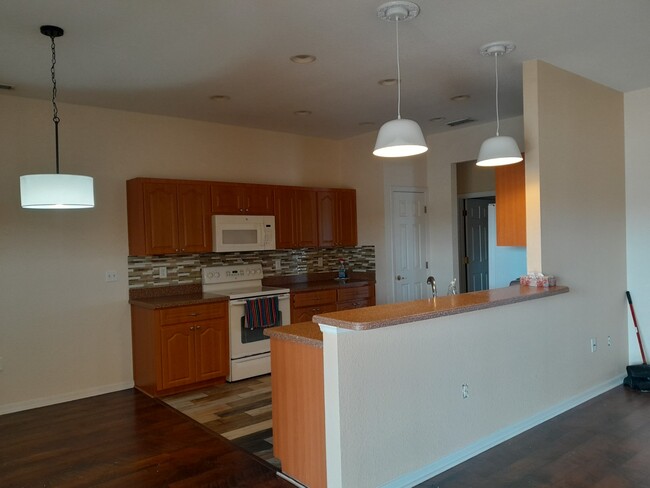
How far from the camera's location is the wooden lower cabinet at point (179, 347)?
439cm

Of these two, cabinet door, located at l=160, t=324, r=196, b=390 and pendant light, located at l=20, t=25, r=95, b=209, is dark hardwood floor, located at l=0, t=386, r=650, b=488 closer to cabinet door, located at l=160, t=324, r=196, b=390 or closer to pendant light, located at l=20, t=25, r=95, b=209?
cabinet door, located at l=160, t=324, r=196, b=390

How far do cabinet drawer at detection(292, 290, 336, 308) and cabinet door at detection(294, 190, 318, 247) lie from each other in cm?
63

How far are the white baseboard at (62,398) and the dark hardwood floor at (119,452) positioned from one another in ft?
0.26

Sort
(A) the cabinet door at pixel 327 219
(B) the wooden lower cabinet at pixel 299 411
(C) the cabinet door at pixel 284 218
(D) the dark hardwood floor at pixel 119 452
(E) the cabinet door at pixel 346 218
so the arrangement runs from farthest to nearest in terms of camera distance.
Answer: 1. (E) the cabinet door at pixel 346 218
2. (A) the cabinet door at pixel 327 219
3. (C) the cabinet door at pixel 284 218
4. (D) the dark hardwood floor at pixel 119 452
5. (B) the wooden lower cabinet at pixel 299 411

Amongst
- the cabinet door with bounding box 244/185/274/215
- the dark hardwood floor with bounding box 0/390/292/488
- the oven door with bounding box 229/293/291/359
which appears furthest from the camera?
the cabinet door with bounding box 244/185/274/215

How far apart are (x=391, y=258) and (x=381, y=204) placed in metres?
0.68

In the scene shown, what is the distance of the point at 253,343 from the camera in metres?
4.94

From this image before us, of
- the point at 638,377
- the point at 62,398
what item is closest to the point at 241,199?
the point at 62,398

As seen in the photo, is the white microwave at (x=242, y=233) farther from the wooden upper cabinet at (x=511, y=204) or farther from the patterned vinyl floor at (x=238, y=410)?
the wooden upper cabinet at (x=511, y=204)

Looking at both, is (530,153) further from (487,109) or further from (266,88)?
(266,88)

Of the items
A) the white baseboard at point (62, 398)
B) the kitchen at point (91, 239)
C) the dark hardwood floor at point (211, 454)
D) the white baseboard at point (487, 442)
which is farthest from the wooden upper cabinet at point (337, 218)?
the white baseboard at point (487, 442)

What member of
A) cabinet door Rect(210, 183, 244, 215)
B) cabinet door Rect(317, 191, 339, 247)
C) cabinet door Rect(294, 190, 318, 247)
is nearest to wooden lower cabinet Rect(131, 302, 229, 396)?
cabinet door Rect(210, 183, 244, 215)

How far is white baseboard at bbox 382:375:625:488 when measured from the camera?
2.76 m

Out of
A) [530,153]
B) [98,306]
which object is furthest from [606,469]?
[98,306]
